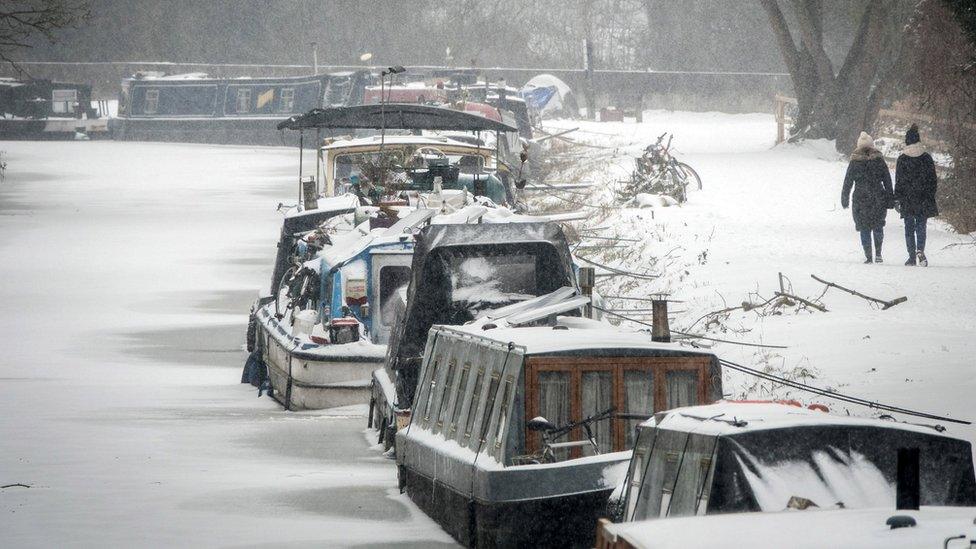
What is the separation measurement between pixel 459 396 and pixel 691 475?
13.4 ft

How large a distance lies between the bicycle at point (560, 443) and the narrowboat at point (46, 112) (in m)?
59.7

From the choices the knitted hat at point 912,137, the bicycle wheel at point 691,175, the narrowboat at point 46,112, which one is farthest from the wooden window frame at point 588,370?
the narrowboat at point 46,112

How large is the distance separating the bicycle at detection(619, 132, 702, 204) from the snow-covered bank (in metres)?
0.55

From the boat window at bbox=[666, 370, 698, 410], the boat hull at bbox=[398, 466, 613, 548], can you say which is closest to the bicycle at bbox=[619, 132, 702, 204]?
the boat window at bbox=[666, 370, 698, 410]

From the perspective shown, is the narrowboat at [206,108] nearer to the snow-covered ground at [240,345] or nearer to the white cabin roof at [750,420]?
the snow-covered ground at [240,345]

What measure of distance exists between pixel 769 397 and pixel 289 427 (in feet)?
15.4

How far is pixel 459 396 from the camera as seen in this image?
1148cm

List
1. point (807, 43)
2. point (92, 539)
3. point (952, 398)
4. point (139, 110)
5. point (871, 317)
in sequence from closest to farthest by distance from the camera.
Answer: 1. point (92, 539)
2. point (952, 398)
3. point (871, 317)
4. point (807, 43)
5. point (139, 110)

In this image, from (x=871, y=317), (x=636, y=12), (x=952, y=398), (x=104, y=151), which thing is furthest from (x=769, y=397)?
(x=636, y=12)

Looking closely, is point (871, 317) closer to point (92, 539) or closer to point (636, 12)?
point (92, 539)

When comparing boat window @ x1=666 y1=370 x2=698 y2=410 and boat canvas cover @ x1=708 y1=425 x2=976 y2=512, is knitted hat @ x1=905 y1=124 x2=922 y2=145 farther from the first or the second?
boat canvas cover @ x1=708 y1=425 x2=976 y2=512

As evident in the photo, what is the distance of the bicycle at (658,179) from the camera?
3147 cm

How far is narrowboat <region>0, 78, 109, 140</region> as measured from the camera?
6756cm

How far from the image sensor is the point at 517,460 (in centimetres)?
1007
